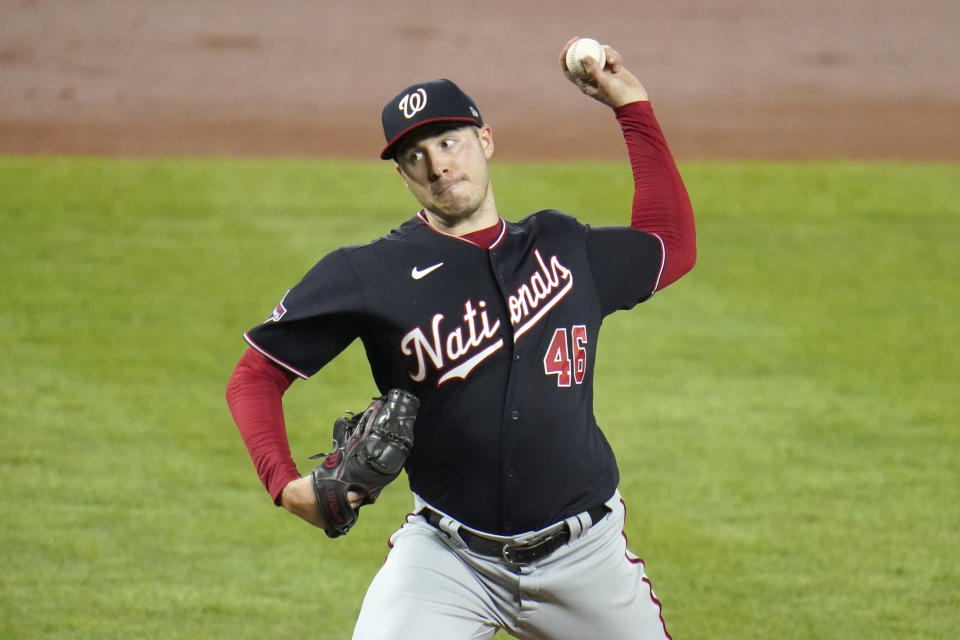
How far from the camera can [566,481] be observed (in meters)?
3.51

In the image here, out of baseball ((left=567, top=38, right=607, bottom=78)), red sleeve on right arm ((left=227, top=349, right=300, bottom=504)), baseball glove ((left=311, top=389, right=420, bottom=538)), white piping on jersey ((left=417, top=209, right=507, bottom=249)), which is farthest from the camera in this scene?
baseball ((left=567, top=38, right=607, bottom=78))

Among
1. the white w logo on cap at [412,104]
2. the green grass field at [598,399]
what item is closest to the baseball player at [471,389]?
Result: the white w logo on cap at [412,104]

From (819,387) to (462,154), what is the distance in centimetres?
498

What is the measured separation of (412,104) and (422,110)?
4 cm

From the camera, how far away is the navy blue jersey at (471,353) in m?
3.42

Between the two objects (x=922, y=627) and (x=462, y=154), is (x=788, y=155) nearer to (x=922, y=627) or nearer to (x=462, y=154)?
(x=922, y=627)

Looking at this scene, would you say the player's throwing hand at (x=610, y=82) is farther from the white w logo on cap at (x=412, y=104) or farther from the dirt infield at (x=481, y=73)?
the dirt infield at (x=481, y=73)

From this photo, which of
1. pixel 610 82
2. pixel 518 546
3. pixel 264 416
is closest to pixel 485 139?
pixel 610 82

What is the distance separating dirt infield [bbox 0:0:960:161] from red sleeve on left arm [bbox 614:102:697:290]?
892 cm

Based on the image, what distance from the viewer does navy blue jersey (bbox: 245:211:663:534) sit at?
3418 millimetres

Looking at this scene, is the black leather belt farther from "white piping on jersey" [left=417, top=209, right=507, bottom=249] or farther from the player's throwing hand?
the player's throwing hand

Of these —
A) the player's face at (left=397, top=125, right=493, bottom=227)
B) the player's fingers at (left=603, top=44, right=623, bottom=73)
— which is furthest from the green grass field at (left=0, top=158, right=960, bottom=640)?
the player's fingers at (left=603, top=44, right=623, bottom=73)

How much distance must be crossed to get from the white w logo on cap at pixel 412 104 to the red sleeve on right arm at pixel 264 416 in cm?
74

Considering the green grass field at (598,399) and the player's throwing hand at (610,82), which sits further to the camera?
the green grass field at (598,399)
